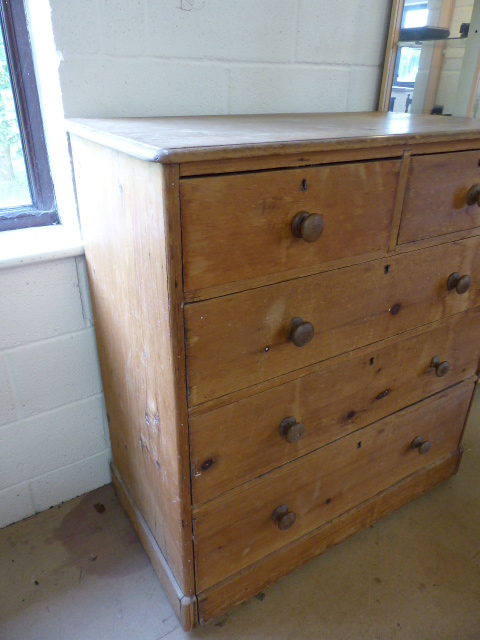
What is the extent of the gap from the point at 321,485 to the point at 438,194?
768 mm

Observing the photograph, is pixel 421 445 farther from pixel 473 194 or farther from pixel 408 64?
pixel 408 64

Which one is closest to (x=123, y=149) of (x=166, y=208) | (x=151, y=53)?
(x=166, y=208)

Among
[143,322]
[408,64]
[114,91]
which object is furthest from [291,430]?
[408,64]

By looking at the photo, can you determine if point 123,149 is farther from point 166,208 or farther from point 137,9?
point 137,9

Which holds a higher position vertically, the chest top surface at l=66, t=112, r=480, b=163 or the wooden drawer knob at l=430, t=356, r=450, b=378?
the chest top surface at l=66, t=112, r=480, b=163

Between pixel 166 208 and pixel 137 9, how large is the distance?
74cm

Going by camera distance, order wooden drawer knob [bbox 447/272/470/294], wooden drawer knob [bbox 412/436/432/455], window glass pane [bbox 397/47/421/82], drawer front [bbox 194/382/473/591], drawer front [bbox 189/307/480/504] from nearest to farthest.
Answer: drawer front [bbox 189/307/480/504], drawer front [bbox 194/382/473/591], wooden drawer knob [bbox 447/272/470/294], wooden drawer knob [bbox 412/436/432/455], window glass pane [bbox 397/47/421/82]

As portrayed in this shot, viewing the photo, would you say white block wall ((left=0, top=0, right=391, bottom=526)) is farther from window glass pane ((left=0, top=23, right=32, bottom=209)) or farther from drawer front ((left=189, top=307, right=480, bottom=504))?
drawer front ((left=189, top=307, right=480, bottom=504))

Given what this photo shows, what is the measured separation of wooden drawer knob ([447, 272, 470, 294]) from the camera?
1190 millimetres

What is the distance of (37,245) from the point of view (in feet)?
4.00

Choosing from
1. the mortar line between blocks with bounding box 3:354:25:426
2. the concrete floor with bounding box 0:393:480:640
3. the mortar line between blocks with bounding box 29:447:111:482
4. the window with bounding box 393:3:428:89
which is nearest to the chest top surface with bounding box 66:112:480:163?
the window with bounding box 393:3:428:89

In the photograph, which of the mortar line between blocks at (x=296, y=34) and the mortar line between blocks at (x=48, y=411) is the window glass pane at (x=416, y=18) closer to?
the mortar line between blocks at (x=296, y=34)

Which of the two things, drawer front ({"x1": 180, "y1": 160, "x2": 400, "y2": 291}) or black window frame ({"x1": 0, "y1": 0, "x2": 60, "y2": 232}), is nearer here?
drawer front ({"x1": 180, "y1": 160, "x2": 400, "y2": 291})

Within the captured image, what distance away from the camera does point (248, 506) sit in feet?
3.61
